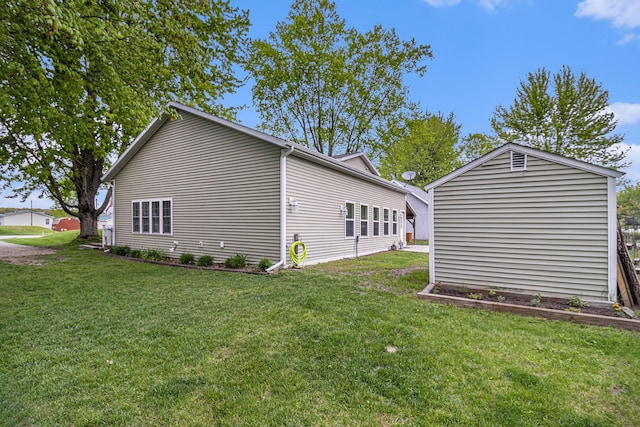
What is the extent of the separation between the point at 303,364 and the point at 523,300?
4.23 metres

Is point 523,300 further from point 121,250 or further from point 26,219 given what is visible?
point 26,219

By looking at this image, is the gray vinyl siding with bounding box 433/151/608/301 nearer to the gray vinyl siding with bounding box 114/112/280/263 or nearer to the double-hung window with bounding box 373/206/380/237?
the gray vinyl siding with bounding box 114/112/280/263

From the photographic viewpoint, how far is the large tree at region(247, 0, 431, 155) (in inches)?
810

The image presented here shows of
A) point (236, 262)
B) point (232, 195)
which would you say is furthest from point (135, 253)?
point (236, 262)

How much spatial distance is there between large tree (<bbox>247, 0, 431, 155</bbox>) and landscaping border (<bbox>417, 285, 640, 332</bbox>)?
18.3 metres

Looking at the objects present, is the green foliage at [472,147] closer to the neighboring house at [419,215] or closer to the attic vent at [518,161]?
the neighboring house at [419,215]

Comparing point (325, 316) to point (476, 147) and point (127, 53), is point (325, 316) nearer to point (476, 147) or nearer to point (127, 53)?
point (127, 53)

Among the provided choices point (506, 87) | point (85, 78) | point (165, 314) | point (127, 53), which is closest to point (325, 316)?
point (165, 314)

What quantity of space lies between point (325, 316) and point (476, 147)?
28.7m

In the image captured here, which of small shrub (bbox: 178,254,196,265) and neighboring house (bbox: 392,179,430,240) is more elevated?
neighboring house (bbox: 392,179,430,240)

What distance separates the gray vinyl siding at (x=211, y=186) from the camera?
28.2 feet

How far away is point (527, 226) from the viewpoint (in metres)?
5.45

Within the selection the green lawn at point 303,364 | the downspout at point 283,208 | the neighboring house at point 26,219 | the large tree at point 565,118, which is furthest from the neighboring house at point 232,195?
the neighboring house at point 26,219

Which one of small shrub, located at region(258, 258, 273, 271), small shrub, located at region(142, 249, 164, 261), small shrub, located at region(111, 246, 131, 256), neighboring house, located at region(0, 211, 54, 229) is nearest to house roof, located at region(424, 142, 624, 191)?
small shrub, located at region(258, 258, 273, 271)
